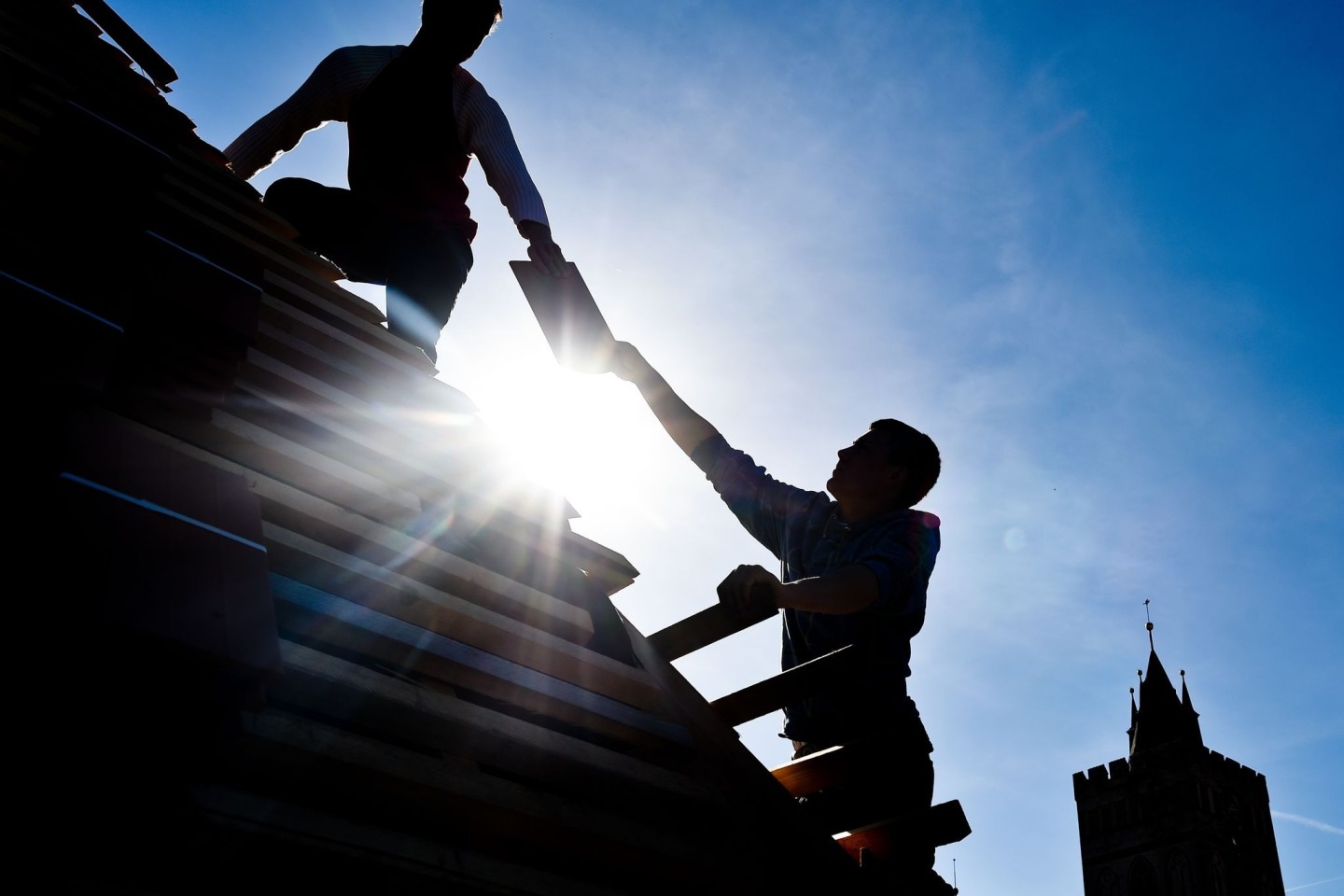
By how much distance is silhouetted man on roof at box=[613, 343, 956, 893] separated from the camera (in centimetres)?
294

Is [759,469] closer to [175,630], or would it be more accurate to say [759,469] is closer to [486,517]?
[486,517]

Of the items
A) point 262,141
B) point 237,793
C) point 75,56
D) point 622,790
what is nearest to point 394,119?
point 262,141

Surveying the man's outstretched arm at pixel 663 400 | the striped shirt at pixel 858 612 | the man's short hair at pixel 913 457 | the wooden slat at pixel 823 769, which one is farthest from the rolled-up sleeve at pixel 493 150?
the wooden slat at pixel 823 769

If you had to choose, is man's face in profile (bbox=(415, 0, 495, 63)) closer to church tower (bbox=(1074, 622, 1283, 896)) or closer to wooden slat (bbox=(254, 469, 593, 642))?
wooden slat (bbox=(254, 469, 593, 642))

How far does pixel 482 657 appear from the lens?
2240 millimetres

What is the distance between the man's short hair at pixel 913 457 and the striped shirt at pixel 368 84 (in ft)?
6.39

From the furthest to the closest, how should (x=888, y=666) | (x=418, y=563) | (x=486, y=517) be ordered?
(x=888, y=666)
(x=486, y=517)
(x=418, y=563)

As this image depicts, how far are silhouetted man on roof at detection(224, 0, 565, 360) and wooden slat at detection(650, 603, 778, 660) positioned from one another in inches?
75.7

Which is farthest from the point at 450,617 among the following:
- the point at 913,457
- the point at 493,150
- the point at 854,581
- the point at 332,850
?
the point at 493,150

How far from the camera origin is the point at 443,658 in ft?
7.01

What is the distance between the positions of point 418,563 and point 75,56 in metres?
4.22

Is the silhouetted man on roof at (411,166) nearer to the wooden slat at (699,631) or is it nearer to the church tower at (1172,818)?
the wooden slat at (699,631)

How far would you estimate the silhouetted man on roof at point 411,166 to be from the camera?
4578 mm

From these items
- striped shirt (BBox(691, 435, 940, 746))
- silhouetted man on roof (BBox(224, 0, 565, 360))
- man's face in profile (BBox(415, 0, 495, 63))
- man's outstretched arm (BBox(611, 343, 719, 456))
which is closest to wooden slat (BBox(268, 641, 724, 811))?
striped shirt (BBox(691, 435, 940, 746))
